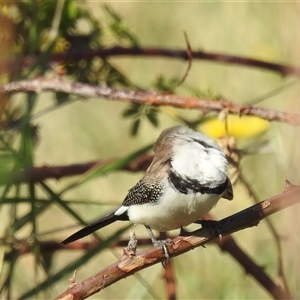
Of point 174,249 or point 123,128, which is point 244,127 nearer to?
point 123,128

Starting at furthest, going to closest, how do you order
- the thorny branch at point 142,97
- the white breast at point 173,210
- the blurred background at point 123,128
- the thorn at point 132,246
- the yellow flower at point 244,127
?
the yellow flower at point 244,127
the blurred background at point 123,128
the thorny branch at point 142,97
the white breast at point 173,210
the thorn at point 132,246

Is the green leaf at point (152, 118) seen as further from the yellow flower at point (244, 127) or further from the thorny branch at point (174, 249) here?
the thorny branch at point (174, 249)

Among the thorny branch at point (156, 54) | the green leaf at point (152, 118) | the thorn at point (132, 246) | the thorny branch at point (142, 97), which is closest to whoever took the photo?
the thorn at point (132, 246)

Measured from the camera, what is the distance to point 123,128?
6.77m

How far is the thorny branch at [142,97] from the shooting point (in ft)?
9.41

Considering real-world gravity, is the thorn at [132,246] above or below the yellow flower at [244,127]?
below

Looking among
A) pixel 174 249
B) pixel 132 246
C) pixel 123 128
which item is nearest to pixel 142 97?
pixel 174 249

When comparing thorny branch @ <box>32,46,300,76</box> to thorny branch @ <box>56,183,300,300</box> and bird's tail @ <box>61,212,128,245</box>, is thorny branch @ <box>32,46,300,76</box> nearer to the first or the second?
bird's tail @ <box>61,212,128,245</box>

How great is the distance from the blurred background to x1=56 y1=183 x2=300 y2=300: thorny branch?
6.6 inches

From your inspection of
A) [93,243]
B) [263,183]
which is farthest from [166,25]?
[93,243]

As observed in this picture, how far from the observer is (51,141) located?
6.60m

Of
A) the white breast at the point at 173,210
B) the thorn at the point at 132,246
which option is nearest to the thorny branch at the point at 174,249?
the thorn at the point at 132,246

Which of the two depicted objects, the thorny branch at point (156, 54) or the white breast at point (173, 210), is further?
the thorny branch at point (156, 54)

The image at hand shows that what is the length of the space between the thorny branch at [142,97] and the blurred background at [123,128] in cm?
9
